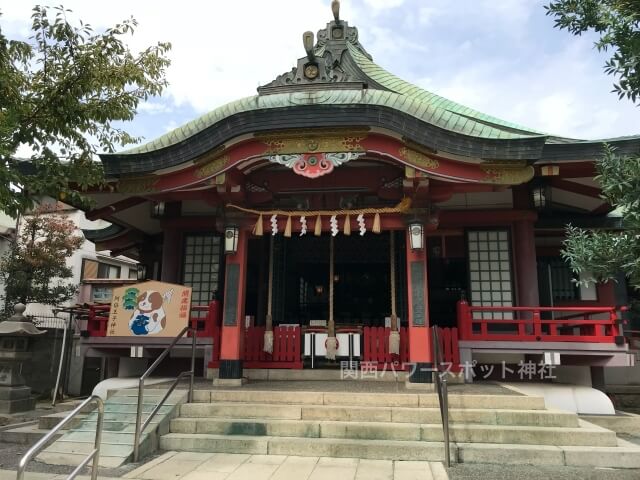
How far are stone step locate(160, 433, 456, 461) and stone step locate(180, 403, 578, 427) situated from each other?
1.59 ft

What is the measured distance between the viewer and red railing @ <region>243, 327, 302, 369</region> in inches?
379

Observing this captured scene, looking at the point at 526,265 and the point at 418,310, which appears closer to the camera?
the point at 418,310

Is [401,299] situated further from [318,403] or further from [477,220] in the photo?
[318,403]

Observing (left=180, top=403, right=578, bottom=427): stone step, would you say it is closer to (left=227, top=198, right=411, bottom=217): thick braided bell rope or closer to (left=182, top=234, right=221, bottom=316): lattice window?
(left=227, top=198, right=411, bottom=217): thick braided bell rope

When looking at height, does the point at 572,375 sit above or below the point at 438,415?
above

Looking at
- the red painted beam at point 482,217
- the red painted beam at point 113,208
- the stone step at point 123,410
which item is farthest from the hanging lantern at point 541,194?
the red painted beam at point 113,208

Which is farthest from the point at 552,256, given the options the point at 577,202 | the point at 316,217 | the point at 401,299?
the point at 316,217

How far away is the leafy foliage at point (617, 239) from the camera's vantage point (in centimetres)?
447

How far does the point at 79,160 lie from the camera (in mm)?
6840

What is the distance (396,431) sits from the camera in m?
6.31

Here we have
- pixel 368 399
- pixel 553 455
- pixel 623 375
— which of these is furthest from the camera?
pixel 623 375

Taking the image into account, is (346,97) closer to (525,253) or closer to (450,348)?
(525,253)

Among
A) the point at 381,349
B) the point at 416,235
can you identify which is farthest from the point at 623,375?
the point at 416,235

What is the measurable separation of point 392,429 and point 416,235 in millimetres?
3352
